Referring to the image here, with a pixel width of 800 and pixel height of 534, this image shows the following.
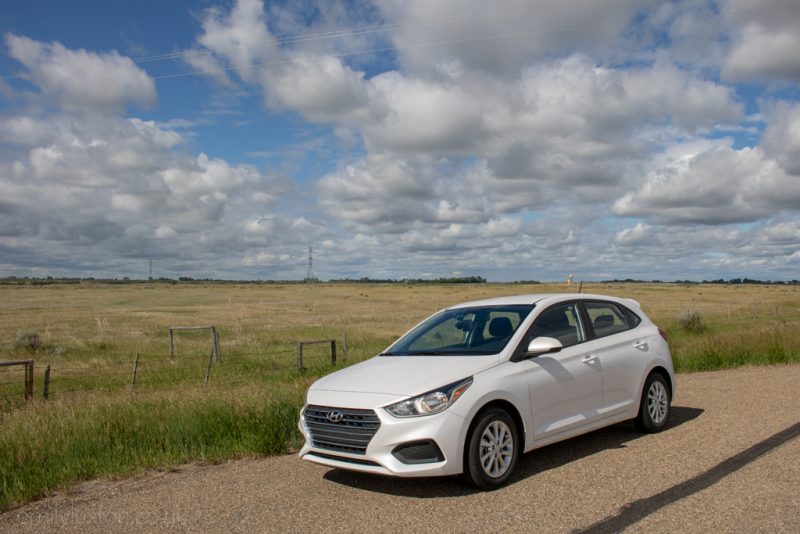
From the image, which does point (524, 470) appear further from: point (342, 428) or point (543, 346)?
point (342, 428)

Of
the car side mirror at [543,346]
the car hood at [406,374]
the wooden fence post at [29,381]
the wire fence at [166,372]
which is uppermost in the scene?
the car side mirror at [543,346]

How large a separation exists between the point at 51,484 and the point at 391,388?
129 inches

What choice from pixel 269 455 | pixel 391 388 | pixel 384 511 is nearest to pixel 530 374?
pixel 391 388

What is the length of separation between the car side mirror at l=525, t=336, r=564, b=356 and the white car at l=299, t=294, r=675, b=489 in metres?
0.01

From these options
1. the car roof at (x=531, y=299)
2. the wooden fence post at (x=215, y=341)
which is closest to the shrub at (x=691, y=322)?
the wooden fence post at (x=215, y=341)

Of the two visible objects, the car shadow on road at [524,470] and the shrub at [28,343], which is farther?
the shrub at [28,343]

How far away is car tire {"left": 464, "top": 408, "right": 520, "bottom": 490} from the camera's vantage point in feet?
18.2

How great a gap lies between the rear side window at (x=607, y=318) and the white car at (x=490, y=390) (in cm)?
2

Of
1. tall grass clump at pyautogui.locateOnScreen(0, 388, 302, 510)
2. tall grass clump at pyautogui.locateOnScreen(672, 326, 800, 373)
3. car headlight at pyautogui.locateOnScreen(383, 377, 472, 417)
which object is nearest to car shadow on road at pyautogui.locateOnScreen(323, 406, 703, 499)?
car headlight at pyautogui.locateOnScreen(383, 377, 472, 417)

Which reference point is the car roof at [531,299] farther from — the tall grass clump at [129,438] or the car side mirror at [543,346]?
the tall grass clump at [129,438]

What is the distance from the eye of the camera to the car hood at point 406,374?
18.5 feet

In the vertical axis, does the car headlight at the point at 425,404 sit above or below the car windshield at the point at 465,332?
below

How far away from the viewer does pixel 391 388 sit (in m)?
5.67

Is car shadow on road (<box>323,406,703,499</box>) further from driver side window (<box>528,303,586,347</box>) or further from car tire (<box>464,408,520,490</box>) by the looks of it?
driver side window (<box>528,303,586,347</box>)
